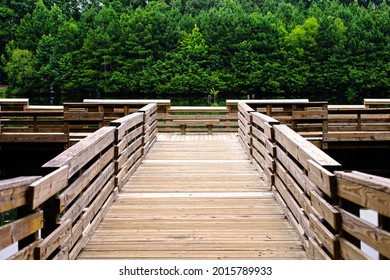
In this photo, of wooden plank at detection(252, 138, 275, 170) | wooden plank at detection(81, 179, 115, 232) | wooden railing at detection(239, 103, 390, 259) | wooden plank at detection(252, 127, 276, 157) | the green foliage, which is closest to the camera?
wooden railing at detection(239, 103, 390, 259)

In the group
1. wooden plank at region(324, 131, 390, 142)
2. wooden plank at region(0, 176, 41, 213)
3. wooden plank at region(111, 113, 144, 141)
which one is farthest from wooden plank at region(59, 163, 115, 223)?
wooden plank at region(324, 131, 390, 142)

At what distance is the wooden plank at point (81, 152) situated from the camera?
12.1ft

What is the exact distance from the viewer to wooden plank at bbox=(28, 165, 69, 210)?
2.85 metres

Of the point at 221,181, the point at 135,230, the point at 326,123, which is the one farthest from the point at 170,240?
the point at 326,123

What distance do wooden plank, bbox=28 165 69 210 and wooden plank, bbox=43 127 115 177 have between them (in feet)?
0.29

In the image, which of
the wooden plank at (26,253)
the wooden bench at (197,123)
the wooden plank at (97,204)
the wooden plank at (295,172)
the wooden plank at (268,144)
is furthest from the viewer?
the wooden bench at (197,123)

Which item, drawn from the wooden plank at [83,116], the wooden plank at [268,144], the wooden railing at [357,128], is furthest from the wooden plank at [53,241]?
the wooden railing at [357,128]

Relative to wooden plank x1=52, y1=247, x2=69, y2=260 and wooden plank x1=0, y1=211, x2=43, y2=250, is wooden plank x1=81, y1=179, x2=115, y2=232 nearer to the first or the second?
wooden plank x1=52, y1=247, x2=69, y2=260

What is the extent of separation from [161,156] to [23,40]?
5815 centimetres

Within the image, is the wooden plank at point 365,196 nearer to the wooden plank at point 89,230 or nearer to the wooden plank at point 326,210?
the wooden plank at point 326,210

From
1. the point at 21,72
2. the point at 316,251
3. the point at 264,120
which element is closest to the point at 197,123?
the point at 264,120

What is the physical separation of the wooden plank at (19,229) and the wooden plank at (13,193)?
0.31ft

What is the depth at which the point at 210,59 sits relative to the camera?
56312 mm
